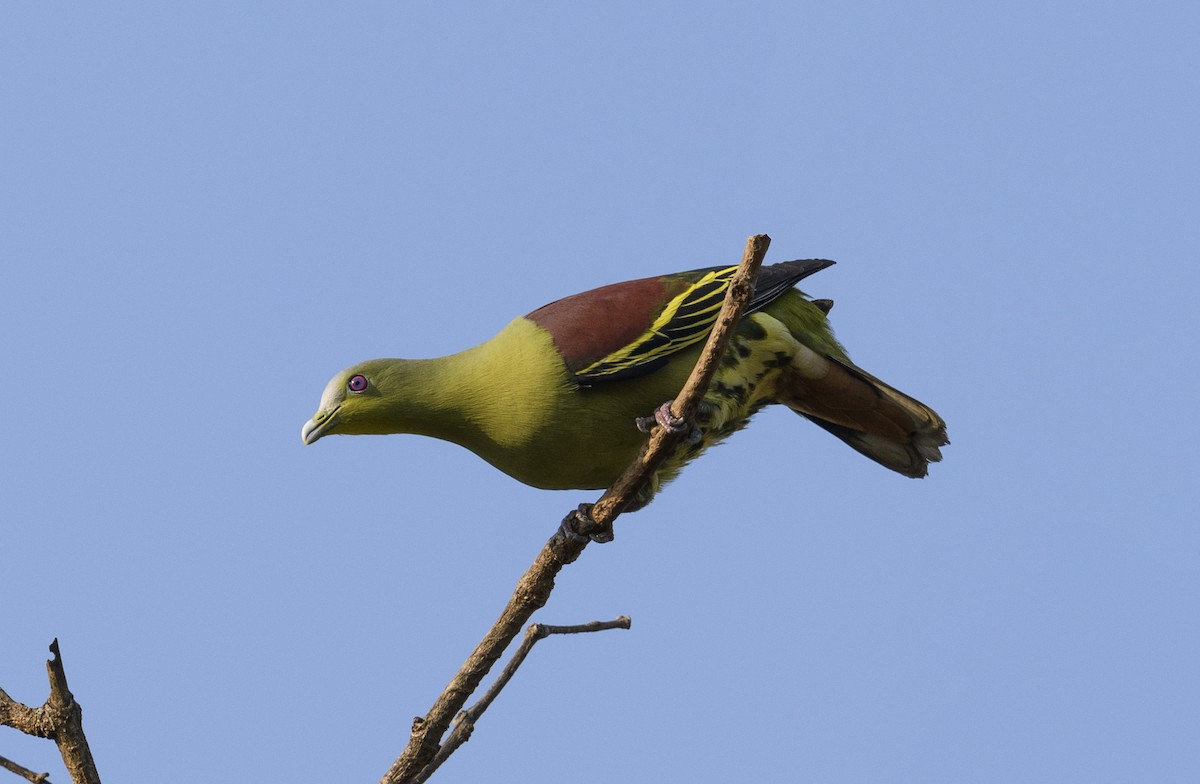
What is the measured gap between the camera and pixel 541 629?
508 centimetres

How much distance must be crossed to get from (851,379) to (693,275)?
1.07 metres

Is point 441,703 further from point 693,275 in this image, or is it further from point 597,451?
point 693,275

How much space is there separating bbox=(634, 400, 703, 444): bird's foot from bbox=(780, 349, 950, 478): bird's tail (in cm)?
112


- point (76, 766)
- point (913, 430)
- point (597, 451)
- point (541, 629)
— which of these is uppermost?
point (913, 430)

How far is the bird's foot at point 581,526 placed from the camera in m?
5.09

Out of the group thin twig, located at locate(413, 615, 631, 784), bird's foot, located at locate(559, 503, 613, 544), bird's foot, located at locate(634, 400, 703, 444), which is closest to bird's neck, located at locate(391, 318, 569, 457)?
bird's foot, located at locate(634, 400, 703, 444)

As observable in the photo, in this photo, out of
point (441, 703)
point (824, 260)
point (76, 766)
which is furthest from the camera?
point (824, 260)

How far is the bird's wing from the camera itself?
5.77m

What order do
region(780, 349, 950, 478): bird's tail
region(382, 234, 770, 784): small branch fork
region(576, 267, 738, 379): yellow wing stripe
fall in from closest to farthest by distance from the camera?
region(382, 234, 770, 784): small branch fork → region(576, 267, 738, 379): yellow wing stripe → region(780, 349, 950, 478): bird's tail

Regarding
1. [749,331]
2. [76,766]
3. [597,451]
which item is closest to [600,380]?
[597,451]

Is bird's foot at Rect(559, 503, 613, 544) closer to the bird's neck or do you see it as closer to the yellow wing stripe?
the bird's neck

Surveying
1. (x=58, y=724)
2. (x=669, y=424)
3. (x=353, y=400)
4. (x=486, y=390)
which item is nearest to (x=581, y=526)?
(x=669, y=424)

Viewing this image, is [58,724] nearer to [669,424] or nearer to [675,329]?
[669,424]

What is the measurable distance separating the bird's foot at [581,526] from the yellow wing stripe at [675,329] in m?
0.86
